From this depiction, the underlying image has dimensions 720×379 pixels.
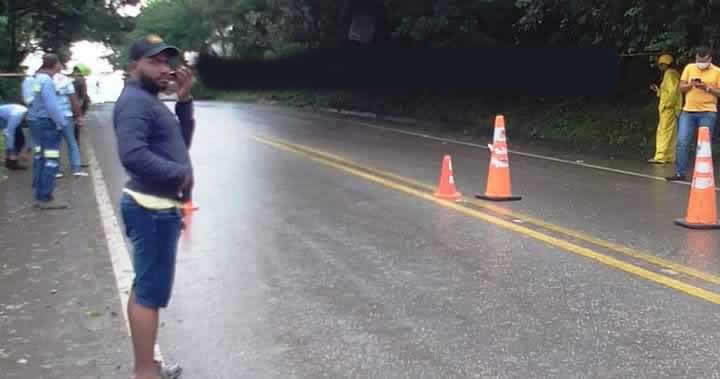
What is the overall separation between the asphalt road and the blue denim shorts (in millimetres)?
621

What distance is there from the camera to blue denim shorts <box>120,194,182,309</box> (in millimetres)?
4418

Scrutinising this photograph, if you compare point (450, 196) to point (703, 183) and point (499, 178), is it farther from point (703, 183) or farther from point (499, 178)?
point (703, 183)

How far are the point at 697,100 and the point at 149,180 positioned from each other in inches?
379

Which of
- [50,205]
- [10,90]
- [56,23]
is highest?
[56,23]

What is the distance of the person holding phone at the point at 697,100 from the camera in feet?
39.1

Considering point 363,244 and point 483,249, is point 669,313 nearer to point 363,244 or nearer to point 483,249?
point 483,249

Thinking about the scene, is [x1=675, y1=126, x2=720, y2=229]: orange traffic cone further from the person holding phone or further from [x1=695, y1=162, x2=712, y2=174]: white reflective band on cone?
the person holding phone

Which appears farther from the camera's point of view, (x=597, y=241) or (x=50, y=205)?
(x=50, y=205)

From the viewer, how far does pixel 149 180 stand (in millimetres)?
4359

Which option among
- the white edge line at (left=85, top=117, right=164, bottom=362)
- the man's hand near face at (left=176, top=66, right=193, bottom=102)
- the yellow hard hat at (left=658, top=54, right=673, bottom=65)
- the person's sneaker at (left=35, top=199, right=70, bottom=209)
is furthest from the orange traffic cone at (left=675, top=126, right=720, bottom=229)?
the person's sneaker at (left=35, top=199, right=70, bottom=209)

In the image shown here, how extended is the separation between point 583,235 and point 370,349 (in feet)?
12.5

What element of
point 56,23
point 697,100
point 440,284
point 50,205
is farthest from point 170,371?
point 56,23

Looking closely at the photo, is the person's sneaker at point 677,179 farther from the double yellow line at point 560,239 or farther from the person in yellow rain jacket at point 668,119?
the double yellow line at point 560,239

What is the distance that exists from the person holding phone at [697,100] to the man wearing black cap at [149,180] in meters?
9.33
